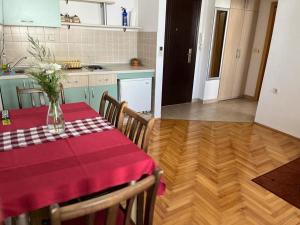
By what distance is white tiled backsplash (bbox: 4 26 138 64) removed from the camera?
10.3ft

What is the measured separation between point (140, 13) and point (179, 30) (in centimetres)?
85

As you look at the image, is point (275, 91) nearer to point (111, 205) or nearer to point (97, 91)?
point (97, 91)

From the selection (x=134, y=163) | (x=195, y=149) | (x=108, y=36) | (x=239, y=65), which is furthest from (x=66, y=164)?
(x=239, y=65)

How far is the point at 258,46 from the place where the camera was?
16.4 feet

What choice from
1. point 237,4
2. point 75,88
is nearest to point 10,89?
point 75,88

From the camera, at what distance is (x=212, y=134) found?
3416 millimetres

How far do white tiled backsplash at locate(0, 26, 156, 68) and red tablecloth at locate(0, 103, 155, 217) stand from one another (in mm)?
2429

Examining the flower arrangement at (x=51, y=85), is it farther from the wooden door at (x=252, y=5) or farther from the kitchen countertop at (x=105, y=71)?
the wooden door at (x=252, y=5)

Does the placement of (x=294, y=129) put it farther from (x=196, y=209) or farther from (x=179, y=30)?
(x=179, y=30)

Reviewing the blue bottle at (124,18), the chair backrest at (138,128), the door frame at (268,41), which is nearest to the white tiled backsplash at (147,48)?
the blue bottle at (124,18)

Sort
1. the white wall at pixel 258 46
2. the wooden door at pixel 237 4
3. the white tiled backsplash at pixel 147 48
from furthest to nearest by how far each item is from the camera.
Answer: the white wall at pixel 258 46
the wooden door at pixel 237 4
the white tiled backsplash at pixel 147 48

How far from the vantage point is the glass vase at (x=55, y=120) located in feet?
4.83

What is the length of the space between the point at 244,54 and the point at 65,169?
4.94 meters

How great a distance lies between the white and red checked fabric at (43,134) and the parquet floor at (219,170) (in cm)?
88
